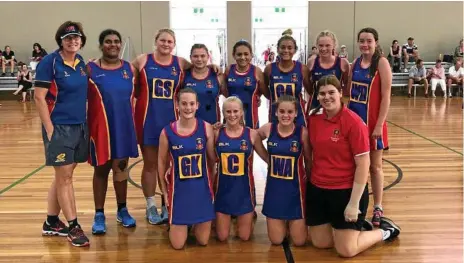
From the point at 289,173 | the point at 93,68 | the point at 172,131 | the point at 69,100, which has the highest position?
the point at 93,68

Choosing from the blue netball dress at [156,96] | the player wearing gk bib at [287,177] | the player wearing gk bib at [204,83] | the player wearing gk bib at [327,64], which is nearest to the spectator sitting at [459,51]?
the player wearing gk bib at [327,64]

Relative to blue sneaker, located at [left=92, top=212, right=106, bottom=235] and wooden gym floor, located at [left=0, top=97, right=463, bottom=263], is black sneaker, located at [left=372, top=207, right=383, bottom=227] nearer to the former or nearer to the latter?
wooden gym floor, located at [left=0, top=97, right=463, bottom=263]

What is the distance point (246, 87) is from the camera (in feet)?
11.3

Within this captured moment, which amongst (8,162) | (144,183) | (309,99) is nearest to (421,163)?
(309,99)

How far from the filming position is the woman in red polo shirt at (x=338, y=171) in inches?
104

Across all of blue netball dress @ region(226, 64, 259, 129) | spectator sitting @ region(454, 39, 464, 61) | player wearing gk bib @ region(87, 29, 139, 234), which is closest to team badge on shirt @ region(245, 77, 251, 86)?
blue netball dress @ region(226, 64, 259, 129)

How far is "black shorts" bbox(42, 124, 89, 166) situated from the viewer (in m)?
2.86

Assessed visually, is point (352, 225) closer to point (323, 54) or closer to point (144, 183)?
point (323, 54)

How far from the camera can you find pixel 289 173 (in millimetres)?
2949

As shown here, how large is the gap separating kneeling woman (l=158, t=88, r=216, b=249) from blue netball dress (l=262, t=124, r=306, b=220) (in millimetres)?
418

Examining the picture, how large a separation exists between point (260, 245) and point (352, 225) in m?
0.62

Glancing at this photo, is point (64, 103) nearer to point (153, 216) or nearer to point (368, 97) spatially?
point (153, 216)

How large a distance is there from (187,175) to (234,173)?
1.01 ft

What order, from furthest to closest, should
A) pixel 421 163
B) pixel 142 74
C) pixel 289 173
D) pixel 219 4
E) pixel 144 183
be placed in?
1. pixel 219 4
2. pixel 421 163
3. pixel 144 183
4. pixel 142 74
5. pixel 289 173
